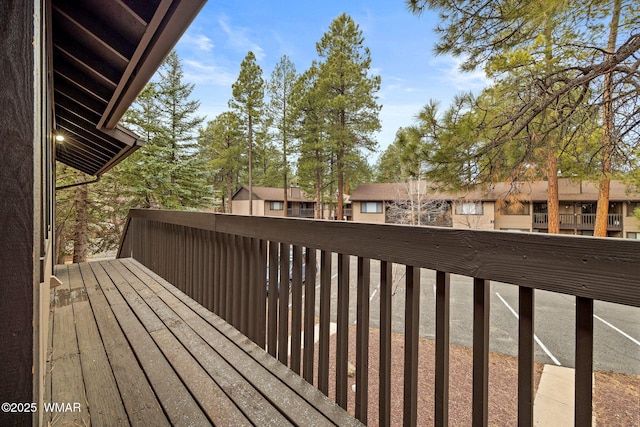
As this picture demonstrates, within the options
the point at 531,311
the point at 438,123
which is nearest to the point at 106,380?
the point at 531,311

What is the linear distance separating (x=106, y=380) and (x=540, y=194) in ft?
74.4

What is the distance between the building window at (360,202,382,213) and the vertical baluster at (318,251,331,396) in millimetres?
21755

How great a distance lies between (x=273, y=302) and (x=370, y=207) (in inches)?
853

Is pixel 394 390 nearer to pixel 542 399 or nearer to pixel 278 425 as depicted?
pixel 542 399

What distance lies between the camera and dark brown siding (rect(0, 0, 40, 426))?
0.68 meters

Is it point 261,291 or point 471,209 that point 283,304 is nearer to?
point 261,291

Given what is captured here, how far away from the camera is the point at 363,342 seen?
1.41 m

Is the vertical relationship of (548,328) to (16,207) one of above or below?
below

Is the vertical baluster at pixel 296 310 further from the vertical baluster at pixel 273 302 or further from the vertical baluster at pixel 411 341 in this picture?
the vertical baluster at pixel 411 341

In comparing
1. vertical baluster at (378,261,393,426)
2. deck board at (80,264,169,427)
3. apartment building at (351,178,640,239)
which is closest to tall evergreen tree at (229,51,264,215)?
apartment building at (351,178,640,239)

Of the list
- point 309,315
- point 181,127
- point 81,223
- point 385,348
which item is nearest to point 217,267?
point 309,315

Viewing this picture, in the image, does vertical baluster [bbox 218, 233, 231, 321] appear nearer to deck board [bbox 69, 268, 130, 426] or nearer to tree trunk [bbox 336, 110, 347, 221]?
deck board [bbox 69, 268, 130, 426]

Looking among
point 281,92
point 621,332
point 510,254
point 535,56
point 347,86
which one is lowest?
point 621,332

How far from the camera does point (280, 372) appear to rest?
1.83 meters
